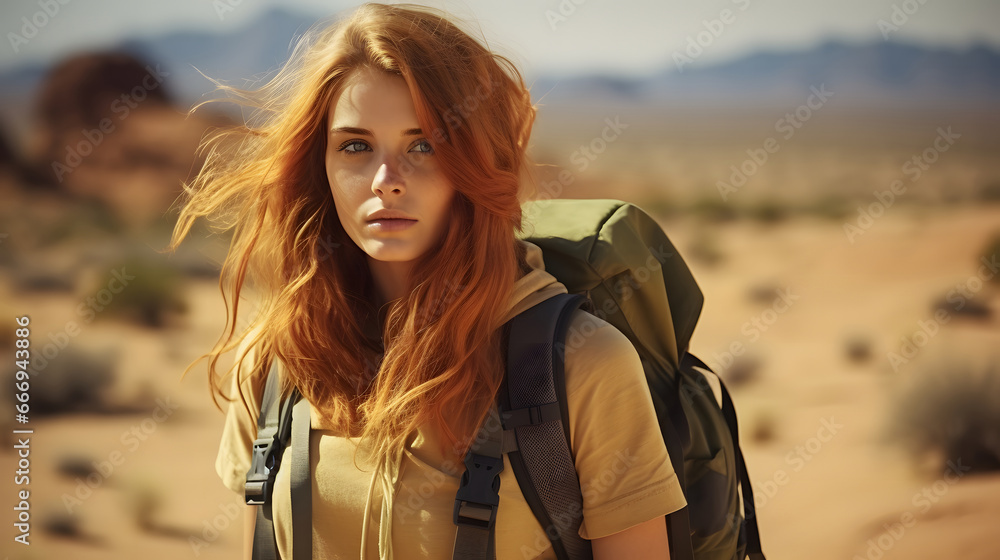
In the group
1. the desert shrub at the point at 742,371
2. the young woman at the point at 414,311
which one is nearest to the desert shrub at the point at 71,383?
the desert shrub at the point at 742,371

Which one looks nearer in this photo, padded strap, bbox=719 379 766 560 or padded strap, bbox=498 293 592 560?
padded strap, bbox=498 293 592 560

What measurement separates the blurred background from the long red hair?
0.91 feet

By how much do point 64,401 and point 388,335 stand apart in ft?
24.8

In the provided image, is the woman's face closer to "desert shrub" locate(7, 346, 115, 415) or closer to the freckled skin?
the freckled skin

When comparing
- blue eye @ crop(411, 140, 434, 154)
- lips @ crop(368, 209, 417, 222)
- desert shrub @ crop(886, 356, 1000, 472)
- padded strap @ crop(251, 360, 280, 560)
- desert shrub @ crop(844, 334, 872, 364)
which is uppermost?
blue eye @ crop(411, 140, 434, 154)

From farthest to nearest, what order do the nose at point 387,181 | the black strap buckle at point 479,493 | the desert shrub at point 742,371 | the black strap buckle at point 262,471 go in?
the desert shrub at point 742,371, the black strap buckle at point 262,471, the nose at point 387,181, the black strap buckle at point 479,493

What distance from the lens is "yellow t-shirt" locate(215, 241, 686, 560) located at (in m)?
1.50

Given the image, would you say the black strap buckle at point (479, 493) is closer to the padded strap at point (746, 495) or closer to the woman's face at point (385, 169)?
the woman's face at point (385, 169)

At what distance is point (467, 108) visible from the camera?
5.23 feet

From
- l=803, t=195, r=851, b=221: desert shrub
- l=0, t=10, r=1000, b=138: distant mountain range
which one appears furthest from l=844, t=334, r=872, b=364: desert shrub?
l=0, t=10, r=1000, b=138: distant mountain range

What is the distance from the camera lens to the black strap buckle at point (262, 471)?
1.69 m

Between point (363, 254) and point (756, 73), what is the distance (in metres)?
20.4

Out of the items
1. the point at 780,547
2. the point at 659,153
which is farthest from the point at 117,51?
the point at 780,547

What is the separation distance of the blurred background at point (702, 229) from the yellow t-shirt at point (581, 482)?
2.46 feet
